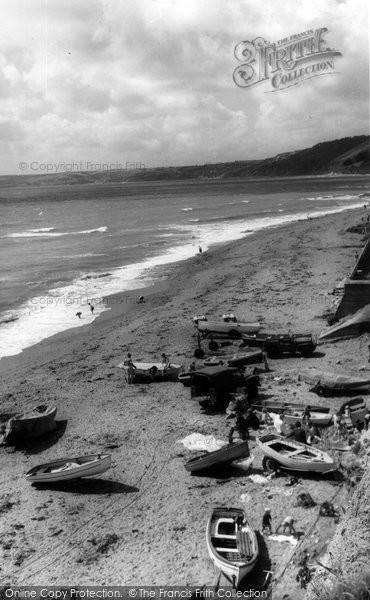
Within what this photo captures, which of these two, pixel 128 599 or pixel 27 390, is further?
pixel 27 390

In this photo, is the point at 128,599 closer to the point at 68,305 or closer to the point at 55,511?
the point at 55,511

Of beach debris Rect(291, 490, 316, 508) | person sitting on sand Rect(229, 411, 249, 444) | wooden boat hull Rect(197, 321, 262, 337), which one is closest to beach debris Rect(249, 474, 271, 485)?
beach debris Rect(291, 490, 316, 508)

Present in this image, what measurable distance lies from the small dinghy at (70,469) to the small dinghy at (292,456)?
4.80 m

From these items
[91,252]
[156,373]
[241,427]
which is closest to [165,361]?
[156,373]

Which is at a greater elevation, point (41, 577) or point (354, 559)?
point (354, 559)

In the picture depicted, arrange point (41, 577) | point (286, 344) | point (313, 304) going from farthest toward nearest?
point (313, 304)
point (286, 344)
point (41, 577)

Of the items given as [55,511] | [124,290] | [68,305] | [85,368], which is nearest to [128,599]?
[55,511]

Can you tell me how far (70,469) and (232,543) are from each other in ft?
18.8

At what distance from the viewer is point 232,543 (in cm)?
1323

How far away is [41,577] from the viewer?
13.2 m

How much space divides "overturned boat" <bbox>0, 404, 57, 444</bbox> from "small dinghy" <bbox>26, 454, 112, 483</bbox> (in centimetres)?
276

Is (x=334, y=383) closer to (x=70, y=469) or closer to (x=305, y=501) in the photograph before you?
(x=305, y=501)

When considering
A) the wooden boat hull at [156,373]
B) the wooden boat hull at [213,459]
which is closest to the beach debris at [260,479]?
the wooden boat hull at [213,459]

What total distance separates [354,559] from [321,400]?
37.5 ft
